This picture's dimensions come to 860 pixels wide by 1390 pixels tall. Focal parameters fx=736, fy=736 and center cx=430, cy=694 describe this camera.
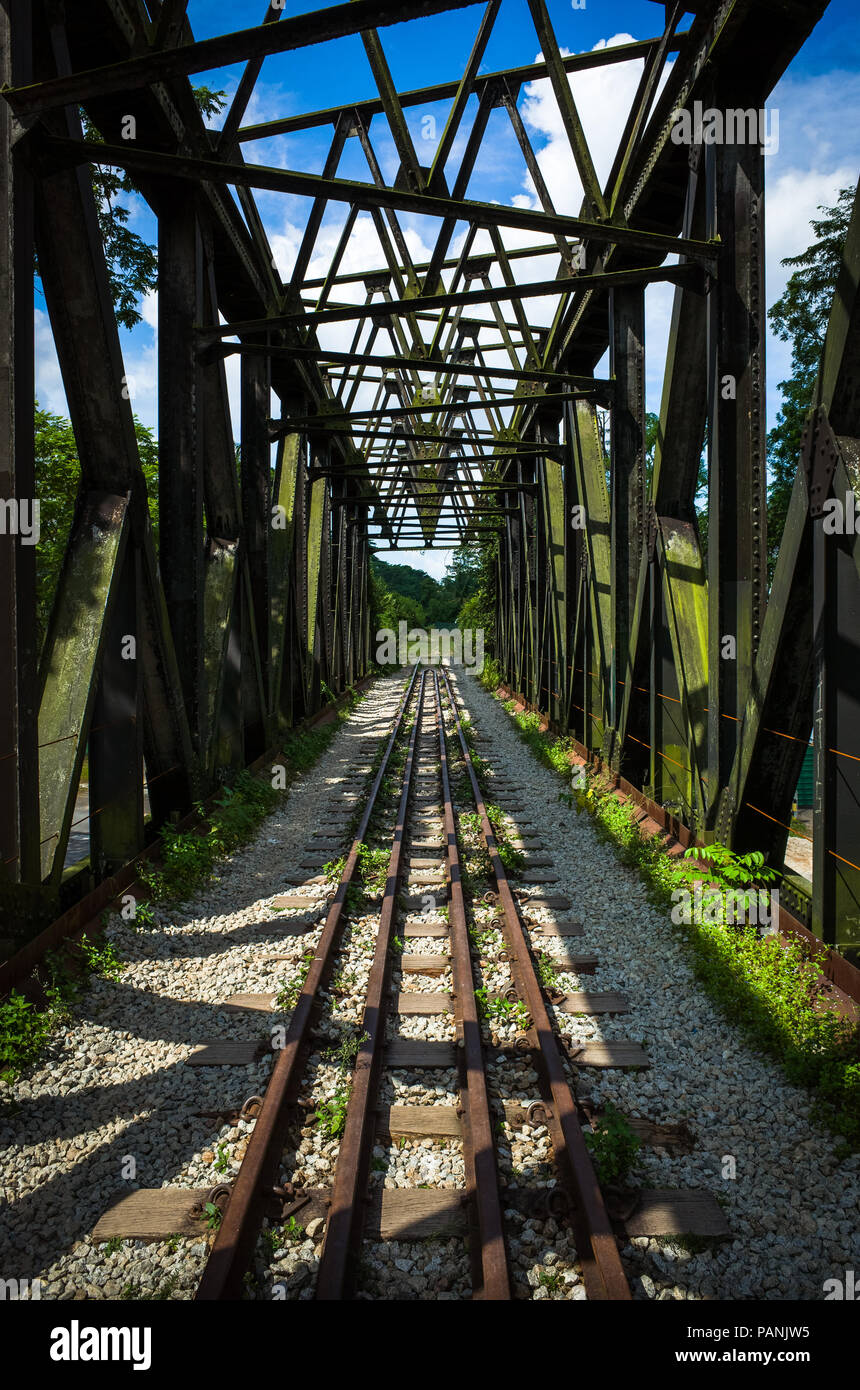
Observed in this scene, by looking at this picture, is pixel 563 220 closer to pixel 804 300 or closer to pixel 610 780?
pixel 610 780

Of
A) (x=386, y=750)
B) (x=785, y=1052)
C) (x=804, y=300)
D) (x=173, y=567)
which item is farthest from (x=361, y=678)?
(x=785, y=1052)

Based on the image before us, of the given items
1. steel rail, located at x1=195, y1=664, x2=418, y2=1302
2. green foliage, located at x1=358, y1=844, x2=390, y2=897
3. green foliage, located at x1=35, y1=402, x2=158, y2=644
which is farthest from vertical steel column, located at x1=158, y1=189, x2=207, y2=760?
green foliage, located at x1=35, y1=402, x2=158, y2=644

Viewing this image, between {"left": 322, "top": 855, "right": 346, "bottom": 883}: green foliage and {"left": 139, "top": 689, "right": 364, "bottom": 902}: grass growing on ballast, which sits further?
{"left": 322, "top": 855, "right": 346, "bottom": 883}: green foliage

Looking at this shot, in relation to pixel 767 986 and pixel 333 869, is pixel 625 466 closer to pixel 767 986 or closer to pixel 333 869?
pixel 333 869

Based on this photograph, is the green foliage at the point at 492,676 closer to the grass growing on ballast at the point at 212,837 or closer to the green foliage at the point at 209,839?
the grass growing on ballast at the point at 212,837

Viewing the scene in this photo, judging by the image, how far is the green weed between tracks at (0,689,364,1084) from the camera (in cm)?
368

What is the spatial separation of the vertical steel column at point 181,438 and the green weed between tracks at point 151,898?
3.44 feet

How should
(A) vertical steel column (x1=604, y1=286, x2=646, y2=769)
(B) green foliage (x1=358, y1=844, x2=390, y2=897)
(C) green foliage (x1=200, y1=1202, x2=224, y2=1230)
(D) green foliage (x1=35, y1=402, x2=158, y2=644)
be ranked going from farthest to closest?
1. (D) green foliage (x1=35, y1=402, x2=158, y2=644)
2. (A) vertical steel column (x1=604, y1=286, x2=646, y2=769)
3. (B) green foliage (x1=358, y1=844, x2=390, y2=897)
4. (C) green foliage (x1=200, y1=1202, x2=224, y2=1230)

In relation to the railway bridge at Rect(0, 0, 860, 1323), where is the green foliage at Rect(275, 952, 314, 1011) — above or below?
below

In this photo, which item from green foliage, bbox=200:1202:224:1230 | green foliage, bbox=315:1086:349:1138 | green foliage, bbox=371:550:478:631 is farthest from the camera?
green foliage, bbox=371:550:478:631

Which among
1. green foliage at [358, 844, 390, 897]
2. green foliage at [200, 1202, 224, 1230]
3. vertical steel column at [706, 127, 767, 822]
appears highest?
vertical steel column at [706, 127, 767, 822]

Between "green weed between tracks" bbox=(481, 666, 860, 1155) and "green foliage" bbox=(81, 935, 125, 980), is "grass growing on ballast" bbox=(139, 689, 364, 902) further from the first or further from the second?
"green weed between tracks" bbox=(481, 666, 860, 1155)

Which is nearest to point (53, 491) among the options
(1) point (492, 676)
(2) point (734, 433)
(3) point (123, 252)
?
(3) point (123, 252)

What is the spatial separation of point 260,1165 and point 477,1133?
2.87 feet
